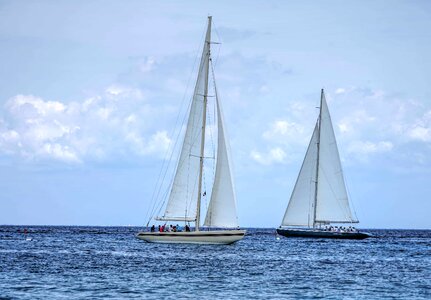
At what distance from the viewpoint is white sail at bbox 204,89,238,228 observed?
78188 millimetres

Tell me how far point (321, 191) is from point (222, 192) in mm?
38113

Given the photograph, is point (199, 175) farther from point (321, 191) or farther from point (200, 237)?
point (321, 191)

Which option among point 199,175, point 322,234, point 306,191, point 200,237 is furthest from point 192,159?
point 322,234

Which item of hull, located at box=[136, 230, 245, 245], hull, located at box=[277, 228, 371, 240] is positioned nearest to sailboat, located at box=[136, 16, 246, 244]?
hull, located at box=[136, 230, 245, 245]

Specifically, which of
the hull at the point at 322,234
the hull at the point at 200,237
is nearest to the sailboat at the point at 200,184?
the hull at the point at 200,237

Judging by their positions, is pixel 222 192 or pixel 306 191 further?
pixel 306 191

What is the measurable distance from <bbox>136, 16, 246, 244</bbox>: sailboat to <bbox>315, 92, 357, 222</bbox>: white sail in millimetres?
35557

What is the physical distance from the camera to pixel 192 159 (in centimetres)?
7981

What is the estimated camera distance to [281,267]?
63.3 meters

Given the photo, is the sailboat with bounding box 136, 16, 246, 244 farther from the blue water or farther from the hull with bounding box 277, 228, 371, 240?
the hull with bounding box 277, 228, 371, 240

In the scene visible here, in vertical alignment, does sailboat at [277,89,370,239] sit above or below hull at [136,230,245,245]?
above

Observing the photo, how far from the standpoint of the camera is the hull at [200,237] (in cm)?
7812

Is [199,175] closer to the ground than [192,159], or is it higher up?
closer to the ground

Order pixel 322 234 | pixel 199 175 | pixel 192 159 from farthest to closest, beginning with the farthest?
pixel 322 234 → pixel 199 175 → pixel 192 159
